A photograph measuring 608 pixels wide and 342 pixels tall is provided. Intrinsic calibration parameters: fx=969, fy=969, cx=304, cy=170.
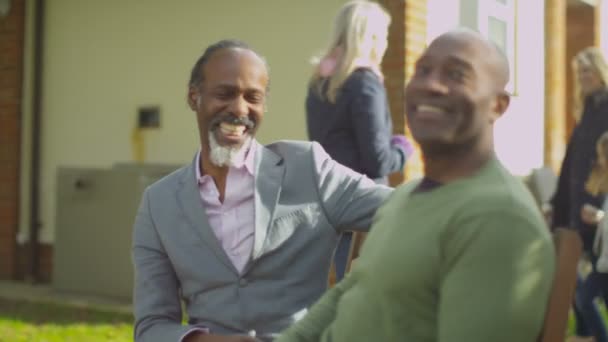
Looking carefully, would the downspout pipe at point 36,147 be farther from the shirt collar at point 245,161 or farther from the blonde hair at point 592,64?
the shirt collar at point 245,161

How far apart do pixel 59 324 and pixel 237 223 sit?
4.54 metres

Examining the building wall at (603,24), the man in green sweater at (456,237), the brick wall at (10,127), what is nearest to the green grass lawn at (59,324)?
the brick wall at (10,127)

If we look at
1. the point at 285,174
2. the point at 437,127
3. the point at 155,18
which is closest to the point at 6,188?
the point at 155,18

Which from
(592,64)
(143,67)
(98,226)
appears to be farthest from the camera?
(143,67)

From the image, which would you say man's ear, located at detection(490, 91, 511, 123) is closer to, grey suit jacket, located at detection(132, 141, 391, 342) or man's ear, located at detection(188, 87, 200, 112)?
grey suit jacket, located at detection(132, 141, 391, 342)

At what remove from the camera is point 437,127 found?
1948 mm

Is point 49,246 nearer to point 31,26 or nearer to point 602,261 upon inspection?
point 31,26

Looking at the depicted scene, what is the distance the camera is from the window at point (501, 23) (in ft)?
28.3

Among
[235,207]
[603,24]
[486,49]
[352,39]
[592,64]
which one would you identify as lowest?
[235,207]

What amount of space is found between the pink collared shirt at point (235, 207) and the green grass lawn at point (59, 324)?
377 centimetres

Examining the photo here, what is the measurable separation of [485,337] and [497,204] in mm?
243

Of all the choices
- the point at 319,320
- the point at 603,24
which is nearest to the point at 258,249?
the point at 319,320

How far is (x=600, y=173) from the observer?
5809 millimetres

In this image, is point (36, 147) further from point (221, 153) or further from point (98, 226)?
point (221, 153)
